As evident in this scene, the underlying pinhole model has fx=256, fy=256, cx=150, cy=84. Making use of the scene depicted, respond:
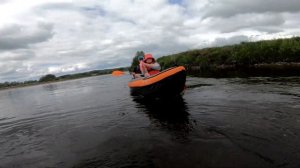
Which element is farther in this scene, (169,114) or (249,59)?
(249,59)

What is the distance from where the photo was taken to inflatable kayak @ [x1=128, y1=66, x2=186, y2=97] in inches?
472

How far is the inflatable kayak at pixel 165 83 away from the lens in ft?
39.4

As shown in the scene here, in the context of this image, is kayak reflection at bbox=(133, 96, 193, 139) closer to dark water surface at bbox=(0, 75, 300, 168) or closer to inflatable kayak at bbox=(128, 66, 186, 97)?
dark water surface at bbox=(0, 75, 300, 168)

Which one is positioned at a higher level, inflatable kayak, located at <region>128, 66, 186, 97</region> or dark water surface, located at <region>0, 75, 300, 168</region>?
inflatable kayak, located at <region>128, 66, 186, 97</region>

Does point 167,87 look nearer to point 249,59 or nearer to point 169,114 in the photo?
point 169,114

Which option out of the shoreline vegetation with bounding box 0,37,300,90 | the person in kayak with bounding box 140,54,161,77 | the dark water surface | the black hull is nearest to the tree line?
the shoreline vegetation with bounding box 0,37,300,90

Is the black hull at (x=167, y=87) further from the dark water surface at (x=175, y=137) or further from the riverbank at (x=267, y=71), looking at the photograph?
the riverbank at (x=267, y=71)

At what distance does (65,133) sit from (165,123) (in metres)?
3.65

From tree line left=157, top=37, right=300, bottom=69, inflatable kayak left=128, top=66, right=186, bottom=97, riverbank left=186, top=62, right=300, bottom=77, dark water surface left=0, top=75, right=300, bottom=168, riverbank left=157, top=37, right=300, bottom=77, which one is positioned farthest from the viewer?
tree line left=157, top=37, right=300, bottom=69

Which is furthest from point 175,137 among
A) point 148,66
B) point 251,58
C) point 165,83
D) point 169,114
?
point 251,58

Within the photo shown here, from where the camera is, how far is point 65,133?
30.5ft

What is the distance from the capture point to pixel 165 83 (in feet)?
40.0

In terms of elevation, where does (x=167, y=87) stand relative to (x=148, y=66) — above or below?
below

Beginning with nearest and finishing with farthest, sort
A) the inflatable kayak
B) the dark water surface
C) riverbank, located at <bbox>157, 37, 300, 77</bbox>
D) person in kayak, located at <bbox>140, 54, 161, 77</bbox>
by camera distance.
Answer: the dark water surface, the inflatable kayak, person in kayak, located at <bbox>140, 54, 161, 77</bbox>, riverbank, located at <bbox>157, 37, 300, 77</bbox>
